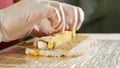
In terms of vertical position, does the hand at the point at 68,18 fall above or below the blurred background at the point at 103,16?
above

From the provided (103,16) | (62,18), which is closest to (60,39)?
(62,18)

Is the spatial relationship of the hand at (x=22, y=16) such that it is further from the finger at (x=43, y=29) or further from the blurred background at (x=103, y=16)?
the blurred background at (x=103, y=16)

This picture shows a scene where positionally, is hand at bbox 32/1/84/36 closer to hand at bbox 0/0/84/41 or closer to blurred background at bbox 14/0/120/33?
hand at bbox 0/0/84/41

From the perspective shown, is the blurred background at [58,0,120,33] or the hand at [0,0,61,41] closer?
the hand at [0,0,61,41]

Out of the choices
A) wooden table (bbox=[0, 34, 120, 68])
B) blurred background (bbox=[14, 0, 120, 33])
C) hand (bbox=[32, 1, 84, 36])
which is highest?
hand (bbox=[32, 1, 84, 36])

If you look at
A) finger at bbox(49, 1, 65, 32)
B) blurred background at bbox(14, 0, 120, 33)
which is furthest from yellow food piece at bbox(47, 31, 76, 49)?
blurred background at bbox(14, 0, 120, 33)

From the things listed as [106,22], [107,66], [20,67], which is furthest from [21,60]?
[106,22]

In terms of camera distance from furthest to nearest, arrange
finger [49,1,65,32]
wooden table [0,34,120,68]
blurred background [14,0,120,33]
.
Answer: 1. blurred background [14,0,120,33]
2. finger [49,1,65,32]
3. wooden table [0,34,120,68]

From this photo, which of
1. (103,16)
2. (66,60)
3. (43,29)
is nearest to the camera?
(66,60)

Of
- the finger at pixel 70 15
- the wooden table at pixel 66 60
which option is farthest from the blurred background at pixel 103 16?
the wooden table at pixel 66 60

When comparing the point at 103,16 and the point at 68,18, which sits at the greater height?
the point at 68,18

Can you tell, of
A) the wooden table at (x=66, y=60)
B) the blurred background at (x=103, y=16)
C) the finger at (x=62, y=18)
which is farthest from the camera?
the blurred background at (x=103, y=16)

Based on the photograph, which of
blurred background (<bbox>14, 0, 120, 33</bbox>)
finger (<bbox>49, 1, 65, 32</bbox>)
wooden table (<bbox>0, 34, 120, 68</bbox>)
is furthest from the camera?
blurred background (<bbox>14, 0, 120, 33</bbox>)

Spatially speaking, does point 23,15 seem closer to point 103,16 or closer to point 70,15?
point 70,15
